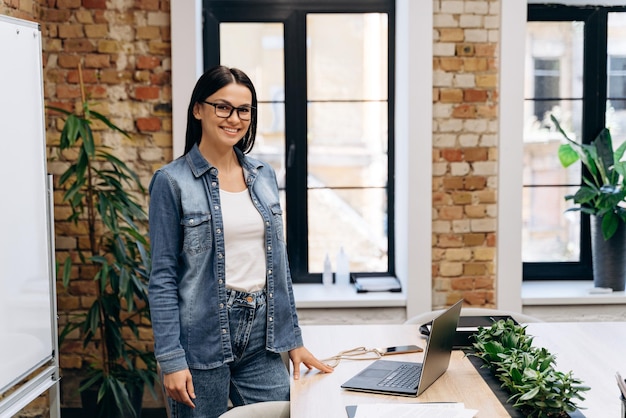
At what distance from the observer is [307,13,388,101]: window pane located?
4.50 m

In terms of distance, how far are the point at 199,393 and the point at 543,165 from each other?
2.85 m

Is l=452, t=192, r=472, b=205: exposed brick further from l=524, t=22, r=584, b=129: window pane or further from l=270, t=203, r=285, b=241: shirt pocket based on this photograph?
l=270, t=203, r=285, b=241: shirt pocket

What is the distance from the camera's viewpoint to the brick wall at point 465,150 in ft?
13.6

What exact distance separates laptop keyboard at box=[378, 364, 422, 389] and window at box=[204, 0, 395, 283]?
217 cm

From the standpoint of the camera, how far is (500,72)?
4.12m

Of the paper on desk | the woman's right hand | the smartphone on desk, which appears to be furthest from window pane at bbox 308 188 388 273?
the paper on desk

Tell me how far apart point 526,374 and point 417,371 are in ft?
1.39

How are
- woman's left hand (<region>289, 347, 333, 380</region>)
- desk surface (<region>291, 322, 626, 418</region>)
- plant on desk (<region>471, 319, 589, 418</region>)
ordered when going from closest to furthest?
1. plant on desk (<region>471, 319, 589, 418</region>)
2. desk surface (<region>291, 322, 626, 418</region>)
3. woman's left hand (<region>289, 347, 333, 380</region>)

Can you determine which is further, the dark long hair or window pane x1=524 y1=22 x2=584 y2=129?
window pane x1=524 y1=22 x2=584 y2=129

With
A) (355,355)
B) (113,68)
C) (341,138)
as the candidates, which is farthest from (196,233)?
(341,138)

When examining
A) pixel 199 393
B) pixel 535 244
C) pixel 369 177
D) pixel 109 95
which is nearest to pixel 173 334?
pixel 199 393

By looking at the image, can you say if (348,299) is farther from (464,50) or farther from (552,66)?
(552,66)

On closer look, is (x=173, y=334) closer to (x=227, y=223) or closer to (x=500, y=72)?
(x=227, y=223)

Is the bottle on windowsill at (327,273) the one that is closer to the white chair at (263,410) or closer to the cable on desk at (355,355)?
the cable on desk at (355,355)
